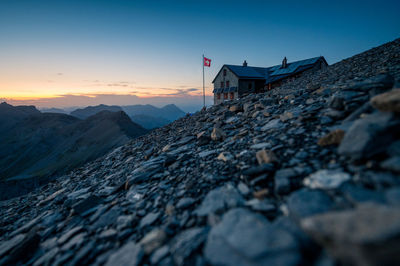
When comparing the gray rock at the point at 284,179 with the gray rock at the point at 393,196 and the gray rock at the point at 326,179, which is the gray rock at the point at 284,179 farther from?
the gray rock at the point at 393,196

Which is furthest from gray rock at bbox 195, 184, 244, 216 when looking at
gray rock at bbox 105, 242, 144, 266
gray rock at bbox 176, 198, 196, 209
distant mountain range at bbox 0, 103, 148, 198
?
distant mountain range at bbox 0, 103, 148, 198

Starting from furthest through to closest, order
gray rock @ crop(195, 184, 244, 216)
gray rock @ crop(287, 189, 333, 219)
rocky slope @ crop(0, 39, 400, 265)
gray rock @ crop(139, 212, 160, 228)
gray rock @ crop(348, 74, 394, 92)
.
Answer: gray rock @ crop(348, 74, 394, 92), gray rock @ crop(139, 212, 160, 228), gray rock @ crop(195, 184, 244, 216), gray rock @ crop(287, 189, 333, 219), rocky slope @ crop(0, 39, 400, 265)

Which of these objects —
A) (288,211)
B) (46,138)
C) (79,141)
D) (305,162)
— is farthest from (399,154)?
(46,138)

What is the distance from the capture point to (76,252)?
8.15 ft

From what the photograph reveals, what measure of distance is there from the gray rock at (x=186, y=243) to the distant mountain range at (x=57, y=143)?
1870 inches

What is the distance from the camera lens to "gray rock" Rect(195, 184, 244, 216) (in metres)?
2.28

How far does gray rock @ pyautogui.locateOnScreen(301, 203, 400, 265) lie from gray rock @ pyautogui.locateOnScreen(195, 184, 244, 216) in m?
0.98

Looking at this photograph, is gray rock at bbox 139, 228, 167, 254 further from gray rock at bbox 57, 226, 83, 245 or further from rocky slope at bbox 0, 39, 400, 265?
gray rock at bbox 57, 226, 83, 245

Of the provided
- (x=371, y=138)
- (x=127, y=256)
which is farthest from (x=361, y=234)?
(x=127, y=256)

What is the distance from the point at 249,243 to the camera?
1549 mm

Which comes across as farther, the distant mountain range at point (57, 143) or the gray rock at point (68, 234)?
the distant mountain range at point (57, 143)

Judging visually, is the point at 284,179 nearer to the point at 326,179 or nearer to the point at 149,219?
the point at 326,179

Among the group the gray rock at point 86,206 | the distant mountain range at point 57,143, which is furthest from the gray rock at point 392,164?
the distant mountain range at point 57,143

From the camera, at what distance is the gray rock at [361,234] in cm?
108
